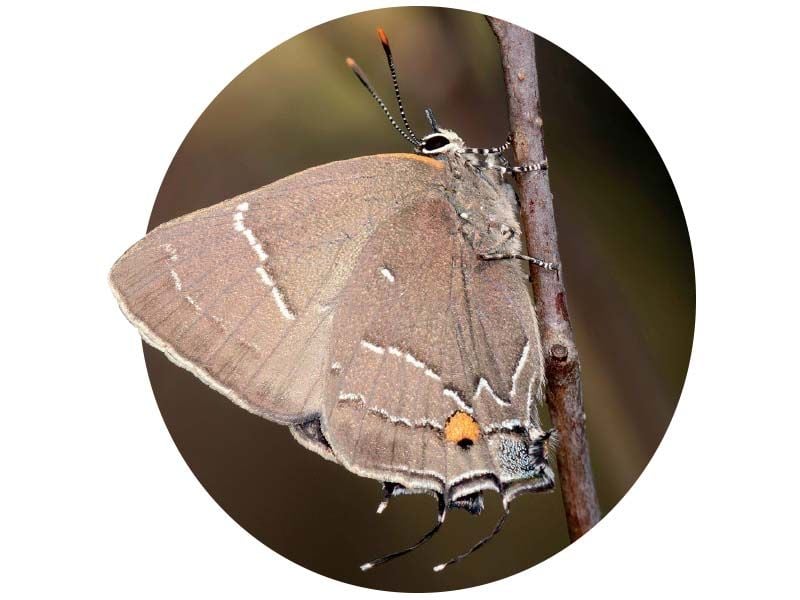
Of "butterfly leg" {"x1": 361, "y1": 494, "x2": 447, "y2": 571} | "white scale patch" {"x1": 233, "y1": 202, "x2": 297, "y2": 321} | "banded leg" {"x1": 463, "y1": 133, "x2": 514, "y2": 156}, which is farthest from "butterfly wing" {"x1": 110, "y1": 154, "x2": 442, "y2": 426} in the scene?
"butterfly leg" {"x1": 361, "y1": 494, "x2": 447, "y2": 571}

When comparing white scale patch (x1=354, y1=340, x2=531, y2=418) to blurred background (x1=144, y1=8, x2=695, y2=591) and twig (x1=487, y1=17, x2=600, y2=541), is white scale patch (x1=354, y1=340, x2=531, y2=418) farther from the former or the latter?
blurred background (x1=144, y1=8, x2=695, y2=591)

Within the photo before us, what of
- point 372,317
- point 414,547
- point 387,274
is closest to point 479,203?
point 387,274

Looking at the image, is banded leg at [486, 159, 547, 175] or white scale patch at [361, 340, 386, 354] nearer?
white scale patch at [361, 340, 386, 354]

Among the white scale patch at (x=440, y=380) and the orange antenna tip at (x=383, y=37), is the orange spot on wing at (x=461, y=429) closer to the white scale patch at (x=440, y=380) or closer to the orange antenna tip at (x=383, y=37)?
the white scale patch at (x=440, y=380)

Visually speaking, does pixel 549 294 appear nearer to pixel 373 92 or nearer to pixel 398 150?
pixel 398 150

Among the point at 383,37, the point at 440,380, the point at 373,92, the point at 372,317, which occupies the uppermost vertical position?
the point at 383,37

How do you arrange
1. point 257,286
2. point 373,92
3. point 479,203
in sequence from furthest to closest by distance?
point 373,92, point 479,203, point 257,286

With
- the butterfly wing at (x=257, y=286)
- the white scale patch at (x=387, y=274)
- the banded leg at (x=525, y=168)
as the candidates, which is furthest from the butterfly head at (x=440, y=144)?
the white scale patch at (x=387, y=274)

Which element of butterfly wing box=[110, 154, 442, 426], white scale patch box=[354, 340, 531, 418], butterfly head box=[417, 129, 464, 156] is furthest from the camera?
butterfly head box=[417, 129, 464, 156]
